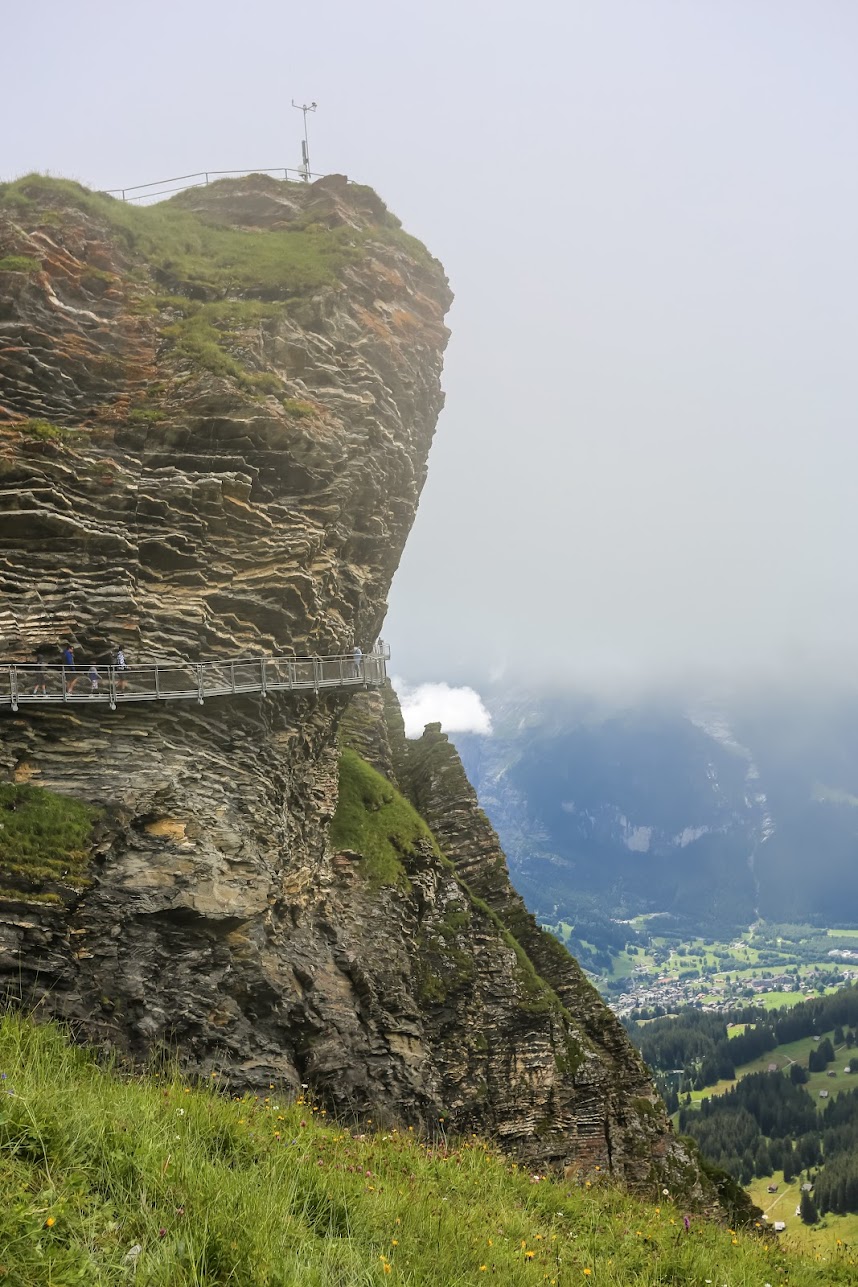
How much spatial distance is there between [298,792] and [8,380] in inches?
A: 699

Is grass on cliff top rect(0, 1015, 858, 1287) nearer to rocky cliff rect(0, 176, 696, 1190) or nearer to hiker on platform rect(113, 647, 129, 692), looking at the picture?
rocky cliff rect(0, 176, 696, 1190)

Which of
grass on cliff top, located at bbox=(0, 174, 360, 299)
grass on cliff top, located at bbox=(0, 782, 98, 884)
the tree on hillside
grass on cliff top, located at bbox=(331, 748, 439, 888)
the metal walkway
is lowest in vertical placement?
the tree on hillside

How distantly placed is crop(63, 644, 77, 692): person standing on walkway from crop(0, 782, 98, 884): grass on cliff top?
3.06 m

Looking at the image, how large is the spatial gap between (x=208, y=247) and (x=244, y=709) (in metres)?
24.4

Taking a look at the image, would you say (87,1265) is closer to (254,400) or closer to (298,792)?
(298,792)

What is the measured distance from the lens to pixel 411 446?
39.8 meters

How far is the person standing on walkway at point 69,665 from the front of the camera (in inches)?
933

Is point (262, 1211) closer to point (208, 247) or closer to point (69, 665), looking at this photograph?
point (69, 665)

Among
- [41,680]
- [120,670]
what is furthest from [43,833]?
[120,670]

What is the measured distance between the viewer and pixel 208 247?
38.9m

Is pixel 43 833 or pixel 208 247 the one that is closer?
pixel 43 833

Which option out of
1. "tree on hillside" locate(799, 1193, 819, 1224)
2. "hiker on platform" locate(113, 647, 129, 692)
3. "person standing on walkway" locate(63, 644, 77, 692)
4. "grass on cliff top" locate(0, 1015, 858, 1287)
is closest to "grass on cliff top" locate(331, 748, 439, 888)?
"hiker on platform" locate(113, 647, 129, 692)

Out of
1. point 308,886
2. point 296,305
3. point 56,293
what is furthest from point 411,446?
point 308,886

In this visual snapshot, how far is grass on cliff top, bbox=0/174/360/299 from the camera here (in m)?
33.2
